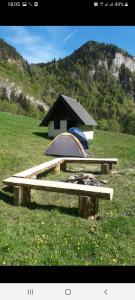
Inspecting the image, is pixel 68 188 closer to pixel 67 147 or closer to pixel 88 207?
pixel 88 207

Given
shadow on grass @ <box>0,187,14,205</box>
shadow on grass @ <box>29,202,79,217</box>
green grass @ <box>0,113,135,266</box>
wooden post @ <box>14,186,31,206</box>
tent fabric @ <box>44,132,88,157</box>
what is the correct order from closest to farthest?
green grass @ <box>0,113,135,266</box>, shadow on grass @ <box>29,202,79,217</box>, wooden post @ <box>14,186,31,206</box>, shadow on grass @ <box>0,187,14,205</box>, tent fabric @ <box>44,132,88,157</box>

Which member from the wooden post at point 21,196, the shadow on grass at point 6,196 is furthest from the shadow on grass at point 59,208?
the shadow on grass at point 6,196

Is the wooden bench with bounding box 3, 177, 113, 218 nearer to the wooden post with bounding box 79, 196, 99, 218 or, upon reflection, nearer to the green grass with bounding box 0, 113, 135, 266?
the wooden post with bounding box 79, 196, 99, 218

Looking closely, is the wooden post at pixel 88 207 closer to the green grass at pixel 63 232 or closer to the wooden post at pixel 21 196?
the green grass at pixel 63 232

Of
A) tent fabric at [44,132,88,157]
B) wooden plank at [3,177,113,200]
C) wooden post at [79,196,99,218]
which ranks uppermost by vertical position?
wooden plank at [3,177,113,200]

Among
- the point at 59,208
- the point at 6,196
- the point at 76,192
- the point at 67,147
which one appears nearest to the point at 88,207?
the point at 76,192

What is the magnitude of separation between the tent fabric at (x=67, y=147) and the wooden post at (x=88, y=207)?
40.1 ft

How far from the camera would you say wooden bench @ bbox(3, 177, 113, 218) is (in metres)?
8.73

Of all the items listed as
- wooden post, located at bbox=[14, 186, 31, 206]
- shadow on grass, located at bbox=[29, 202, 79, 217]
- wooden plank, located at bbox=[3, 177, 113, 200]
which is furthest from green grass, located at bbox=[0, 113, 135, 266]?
wooden plank, located at bbox=[3, 177, 113, 200]

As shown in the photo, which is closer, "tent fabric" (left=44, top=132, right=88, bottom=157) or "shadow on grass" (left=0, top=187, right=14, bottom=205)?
"shadow on grass" (left=0, top=187, right=14, bottom=205)

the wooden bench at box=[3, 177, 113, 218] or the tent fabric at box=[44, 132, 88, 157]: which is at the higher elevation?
the wooden bench at box=[3, 177, 113, 218]

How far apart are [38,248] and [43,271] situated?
3.03 metres

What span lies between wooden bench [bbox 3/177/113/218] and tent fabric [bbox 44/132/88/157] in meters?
11.3

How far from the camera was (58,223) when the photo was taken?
8.21 metres
